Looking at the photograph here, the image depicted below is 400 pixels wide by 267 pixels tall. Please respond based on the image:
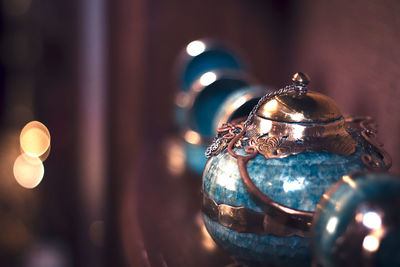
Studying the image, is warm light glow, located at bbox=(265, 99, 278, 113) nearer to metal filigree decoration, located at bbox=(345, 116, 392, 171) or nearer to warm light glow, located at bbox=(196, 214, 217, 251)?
metal filigree decoration, located at bbox=(345, 116, 392, 171)

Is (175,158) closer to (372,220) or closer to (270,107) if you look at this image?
(270,107)

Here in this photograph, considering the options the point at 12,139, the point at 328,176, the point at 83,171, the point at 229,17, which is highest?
the point at 229,17

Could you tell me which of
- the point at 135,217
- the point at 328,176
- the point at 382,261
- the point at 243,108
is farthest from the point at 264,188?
the point at 135,217

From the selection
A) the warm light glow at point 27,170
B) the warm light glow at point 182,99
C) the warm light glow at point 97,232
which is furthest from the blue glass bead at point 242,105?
the warm light glow at point 27,170

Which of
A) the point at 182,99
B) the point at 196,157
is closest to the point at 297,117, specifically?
the point at 196,157

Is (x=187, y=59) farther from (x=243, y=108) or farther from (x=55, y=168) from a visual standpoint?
(x=55, y=168)

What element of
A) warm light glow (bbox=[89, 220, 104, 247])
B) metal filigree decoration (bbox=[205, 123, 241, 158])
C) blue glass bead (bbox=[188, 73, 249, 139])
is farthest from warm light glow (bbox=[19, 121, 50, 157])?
A: metal filigree decoration (bbox=[205, 123, 241, 158])

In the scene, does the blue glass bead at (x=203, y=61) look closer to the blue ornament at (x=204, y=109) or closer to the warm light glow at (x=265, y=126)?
the blue ornament at (x=204, y=109)
